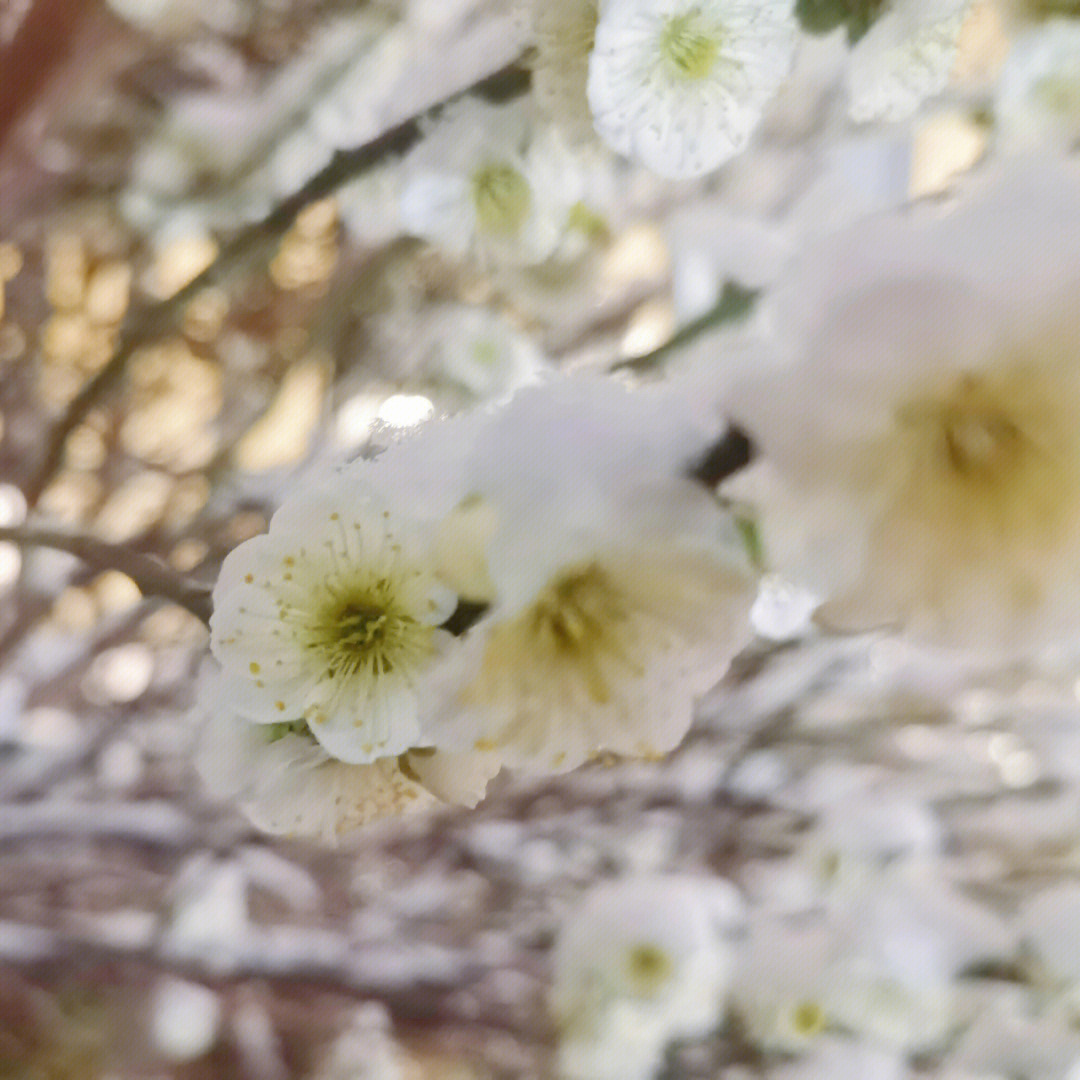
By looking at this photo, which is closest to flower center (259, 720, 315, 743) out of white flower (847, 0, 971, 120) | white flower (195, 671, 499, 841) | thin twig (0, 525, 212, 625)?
A: white flower (195, 671, 499, 841)

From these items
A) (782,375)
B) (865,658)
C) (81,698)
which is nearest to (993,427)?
(782,375)

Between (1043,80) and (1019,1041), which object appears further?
(1019,1041)

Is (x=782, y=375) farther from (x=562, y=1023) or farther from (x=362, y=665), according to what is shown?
(x=562, y=1023)

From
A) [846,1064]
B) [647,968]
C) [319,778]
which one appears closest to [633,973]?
[647,968]

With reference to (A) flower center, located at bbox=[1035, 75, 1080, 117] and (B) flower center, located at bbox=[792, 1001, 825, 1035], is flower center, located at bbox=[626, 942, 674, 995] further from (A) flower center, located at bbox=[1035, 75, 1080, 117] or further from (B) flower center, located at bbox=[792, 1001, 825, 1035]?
(A) flower center, located at bbox=[1035, 75, 1080, 117]

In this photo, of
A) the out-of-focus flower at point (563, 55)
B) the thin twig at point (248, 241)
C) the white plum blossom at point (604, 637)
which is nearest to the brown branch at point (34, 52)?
the thin twig at point (248, 241)

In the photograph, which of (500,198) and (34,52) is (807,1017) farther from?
(34,52)

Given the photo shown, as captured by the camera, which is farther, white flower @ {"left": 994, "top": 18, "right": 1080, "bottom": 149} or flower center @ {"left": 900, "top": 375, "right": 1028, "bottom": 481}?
white flower @ {"left": 994, "top": 18, "right": 1080, "bottom": 149}
